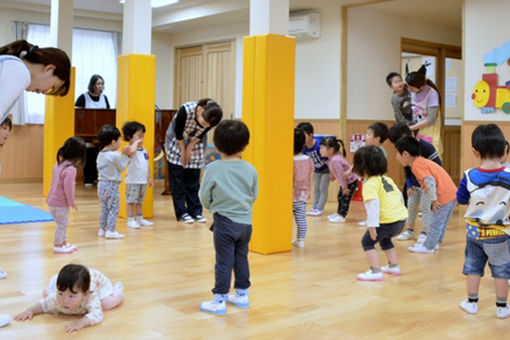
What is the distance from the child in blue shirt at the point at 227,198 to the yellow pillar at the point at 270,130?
56.4 inches


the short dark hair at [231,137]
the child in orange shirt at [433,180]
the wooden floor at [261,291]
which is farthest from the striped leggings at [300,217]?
the short dark hair at [231,137]

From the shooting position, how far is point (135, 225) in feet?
18.7

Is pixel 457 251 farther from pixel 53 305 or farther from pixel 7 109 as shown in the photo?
pixel 7 109

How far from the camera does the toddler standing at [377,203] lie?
377 centimetres

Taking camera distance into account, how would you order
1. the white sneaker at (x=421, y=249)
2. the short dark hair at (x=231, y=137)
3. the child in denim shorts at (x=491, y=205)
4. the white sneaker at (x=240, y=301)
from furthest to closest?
the white sneaker at (x=421, y=249) → the white sneaker at (x=240, y=301) → the short dark hair at (x=231, y=137) → the child in denim shorts at (x=491, y=205)

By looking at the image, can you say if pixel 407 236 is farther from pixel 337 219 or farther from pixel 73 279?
pixel 73 279

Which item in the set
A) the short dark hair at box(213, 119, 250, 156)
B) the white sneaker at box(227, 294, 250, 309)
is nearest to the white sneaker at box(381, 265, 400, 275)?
the white sneaker at box(227, 294, 250, 309)

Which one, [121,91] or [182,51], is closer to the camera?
[121,91]

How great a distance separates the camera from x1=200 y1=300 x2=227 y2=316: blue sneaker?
3.10 meters

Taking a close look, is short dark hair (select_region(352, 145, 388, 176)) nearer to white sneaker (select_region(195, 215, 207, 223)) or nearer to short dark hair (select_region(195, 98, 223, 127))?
short dark hair (select_region(195, 98, 223, 127))

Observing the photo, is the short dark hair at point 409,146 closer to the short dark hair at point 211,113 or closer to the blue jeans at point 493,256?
the blue jeans at point 493,256

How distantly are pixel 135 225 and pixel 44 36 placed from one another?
18.3ft

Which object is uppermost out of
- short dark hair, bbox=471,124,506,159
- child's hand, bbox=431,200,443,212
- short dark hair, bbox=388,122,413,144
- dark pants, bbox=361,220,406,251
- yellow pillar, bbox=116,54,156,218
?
yellow pillar, bbox=116,54,156,218

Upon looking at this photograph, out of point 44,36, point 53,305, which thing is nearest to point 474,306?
point 53,305
